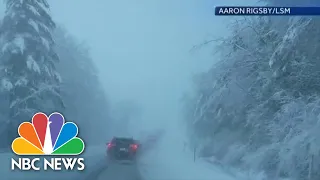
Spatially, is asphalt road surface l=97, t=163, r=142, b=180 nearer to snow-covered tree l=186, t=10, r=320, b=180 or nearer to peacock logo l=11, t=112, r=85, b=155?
peacock logo l=11, t=112, r=85, b=155

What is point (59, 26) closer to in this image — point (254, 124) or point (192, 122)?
point (192, 122)

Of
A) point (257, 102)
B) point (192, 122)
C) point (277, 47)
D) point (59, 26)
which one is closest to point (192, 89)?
point (192, 122)

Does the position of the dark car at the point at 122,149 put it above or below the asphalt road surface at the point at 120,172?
above

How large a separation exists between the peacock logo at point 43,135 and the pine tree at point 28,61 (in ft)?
0.36

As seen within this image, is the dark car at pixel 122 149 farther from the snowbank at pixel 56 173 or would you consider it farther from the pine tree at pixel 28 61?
the pine tree at pixel 28 61

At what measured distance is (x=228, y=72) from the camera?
674 centimetres

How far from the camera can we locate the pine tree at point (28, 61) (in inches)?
228

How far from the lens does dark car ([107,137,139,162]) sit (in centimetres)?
601

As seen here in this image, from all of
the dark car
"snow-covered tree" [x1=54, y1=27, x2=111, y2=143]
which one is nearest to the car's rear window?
the dark car

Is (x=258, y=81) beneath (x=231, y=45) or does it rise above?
beneath

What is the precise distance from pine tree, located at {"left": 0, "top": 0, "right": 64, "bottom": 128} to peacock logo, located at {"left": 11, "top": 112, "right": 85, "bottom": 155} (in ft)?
0.36

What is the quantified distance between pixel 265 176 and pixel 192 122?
1.22 metres

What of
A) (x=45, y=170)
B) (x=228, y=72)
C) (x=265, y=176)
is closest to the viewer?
(x=45, y=170)

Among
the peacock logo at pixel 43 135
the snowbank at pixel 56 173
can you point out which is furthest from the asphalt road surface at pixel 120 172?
the peacock logo at pixel 43 135
